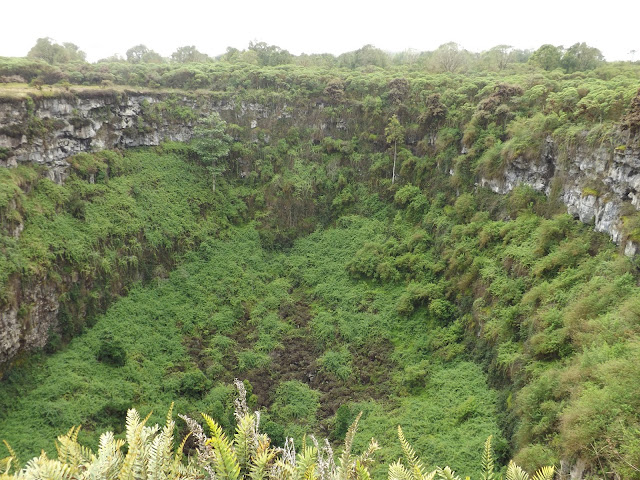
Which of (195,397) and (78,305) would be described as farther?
(78,305)

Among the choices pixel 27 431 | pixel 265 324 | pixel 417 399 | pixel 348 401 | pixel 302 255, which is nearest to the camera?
pixel 27 431

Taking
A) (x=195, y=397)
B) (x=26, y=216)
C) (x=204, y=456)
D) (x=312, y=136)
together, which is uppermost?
(x=312, y=136)

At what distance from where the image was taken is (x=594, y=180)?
17875 millimetres

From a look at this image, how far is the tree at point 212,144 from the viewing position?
111ft

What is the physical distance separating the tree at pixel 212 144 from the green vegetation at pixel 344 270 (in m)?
0.26

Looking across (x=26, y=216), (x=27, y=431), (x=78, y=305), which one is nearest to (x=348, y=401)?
(x=27, y=431)

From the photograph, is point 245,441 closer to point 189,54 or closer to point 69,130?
point 69,130

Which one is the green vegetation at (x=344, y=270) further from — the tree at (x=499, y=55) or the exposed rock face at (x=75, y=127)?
the tree at (x=499, y=55)

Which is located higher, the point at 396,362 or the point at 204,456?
the point at 204,456

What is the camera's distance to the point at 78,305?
21.6m

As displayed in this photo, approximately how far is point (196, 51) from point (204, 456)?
59.1m

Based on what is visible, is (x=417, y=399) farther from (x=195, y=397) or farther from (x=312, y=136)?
(x=312, y=136)

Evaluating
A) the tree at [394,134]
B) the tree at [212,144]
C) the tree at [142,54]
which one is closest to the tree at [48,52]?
the tree at [142,54]

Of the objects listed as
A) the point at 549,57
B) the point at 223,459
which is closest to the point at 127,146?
the point at 223,459
